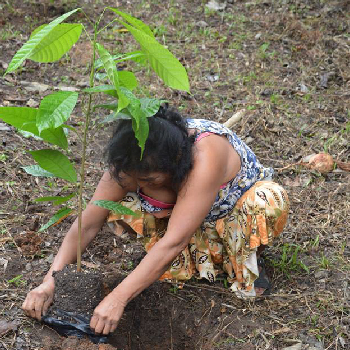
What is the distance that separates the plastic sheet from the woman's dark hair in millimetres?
563

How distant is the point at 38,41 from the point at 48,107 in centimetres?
22

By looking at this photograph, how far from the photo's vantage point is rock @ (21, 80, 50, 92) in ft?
13.8

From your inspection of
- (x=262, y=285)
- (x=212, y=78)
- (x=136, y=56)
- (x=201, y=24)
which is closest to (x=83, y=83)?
(x=212, y=78)

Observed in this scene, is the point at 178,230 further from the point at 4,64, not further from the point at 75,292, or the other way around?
the point at 4,64

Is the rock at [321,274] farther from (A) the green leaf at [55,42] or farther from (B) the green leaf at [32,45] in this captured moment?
(B) the green leaf at [32,45]

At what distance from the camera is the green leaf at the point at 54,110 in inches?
66.1

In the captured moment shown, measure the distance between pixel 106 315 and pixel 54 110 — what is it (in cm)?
81

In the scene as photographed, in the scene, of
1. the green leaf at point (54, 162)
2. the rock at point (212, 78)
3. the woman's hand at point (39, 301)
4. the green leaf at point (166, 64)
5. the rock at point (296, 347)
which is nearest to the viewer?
the green leaf at point (166, 64)

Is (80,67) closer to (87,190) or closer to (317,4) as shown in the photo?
(87,190)

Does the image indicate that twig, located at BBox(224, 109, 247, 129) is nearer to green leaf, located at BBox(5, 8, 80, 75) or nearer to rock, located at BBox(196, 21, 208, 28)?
rock, located at BBox(196, 21, 208, 28)

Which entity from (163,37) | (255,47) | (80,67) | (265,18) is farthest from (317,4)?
(80,67)

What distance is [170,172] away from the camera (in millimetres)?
2232

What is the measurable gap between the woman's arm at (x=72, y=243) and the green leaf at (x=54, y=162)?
35 centimetres

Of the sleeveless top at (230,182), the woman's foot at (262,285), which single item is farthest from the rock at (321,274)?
the sleeveless top at (230,182)
